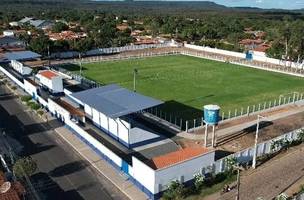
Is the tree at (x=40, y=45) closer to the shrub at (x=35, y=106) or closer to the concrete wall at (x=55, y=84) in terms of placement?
the concrete wall at (x=55, y=84)

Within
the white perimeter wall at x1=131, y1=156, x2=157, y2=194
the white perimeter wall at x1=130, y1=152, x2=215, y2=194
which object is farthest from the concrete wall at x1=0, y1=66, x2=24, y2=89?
the white perimeter wall at x1=130, y1=152, x2=215, y2=194

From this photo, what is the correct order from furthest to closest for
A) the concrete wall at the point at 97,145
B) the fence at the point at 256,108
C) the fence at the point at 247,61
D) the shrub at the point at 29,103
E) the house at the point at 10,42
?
the house at the point at 10,42, the fence at the point at 247,61, the shrub at the point at 29,103, the fence at the point at 256,108, the concrete wall at the point at 97,145

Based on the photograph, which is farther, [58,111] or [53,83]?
[53,83]

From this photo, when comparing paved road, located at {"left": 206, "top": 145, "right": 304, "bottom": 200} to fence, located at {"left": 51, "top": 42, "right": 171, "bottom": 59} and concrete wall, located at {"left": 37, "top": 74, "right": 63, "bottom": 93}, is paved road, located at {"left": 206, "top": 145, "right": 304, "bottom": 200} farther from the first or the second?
fence, located at {"left": 51, "top": 42, "right": 171, "bottom": 59}

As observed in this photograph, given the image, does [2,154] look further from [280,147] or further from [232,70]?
[232,70]

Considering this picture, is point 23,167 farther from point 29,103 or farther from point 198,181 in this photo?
point 29,103

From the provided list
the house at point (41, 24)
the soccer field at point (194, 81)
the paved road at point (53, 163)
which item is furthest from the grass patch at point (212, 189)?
the house at point (41, 24)

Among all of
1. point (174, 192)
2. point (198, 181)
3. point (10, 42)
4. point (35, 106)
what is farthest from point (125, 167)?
point (10, 42)
